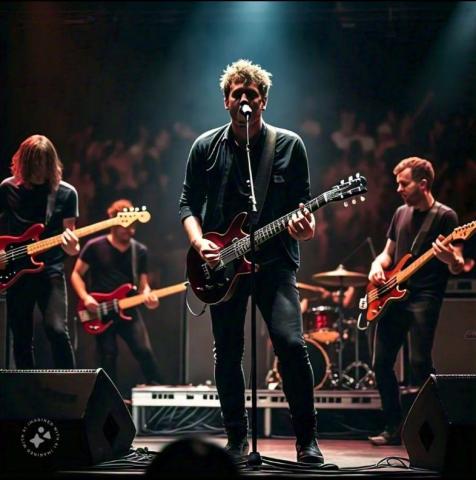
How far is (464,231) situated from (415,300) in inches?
26.3

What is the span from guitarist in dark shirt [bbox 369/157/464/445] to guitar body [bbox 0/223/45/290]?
2539 millimetres

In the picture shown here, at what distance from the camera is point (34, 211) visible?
650 cm

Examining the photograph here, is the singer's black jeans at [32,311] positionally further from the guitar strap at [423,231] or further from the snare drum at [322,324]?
the guitar strap at [423,231]

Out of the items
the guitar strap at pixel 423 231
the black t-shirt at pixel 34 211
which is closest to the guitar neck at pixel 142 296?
the black t-shirt at pixel 34 211

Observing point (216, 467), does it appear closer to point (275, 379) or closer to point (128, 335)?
point (275, 379)

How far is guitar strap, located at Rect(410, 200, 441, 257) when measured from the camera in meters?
6.72

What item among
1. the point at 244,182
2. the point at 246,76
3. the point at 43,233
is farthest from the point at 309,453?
the point at 43,233

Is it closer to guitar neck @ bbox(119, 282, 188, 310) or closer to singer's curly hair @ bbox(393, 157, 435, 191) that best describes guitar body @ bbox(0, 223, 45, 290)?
guitar neck @ bbox(119, 282, 188, 310)

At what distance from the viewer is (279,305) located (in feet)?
14.1

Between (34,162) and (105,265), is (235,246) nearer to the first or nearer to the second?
(34,162)

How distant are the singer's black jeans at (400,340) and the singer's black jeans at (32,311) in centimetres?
234

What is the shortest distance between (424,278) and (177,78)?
134 inches

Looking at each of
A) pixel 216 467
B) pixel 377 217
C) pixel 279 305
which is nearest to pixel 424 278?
pixel 377 217

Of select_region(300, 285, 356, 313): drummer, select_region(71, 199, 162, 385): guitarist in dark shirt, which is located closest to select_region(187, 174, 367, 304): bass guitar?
select_region(71, 199, 162, 385): guitarist in dark shirt
